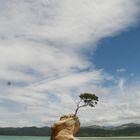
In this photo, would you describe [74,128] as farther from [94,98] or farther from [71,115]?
[94,98]

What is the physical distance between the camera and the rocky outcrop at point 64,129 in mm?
34438

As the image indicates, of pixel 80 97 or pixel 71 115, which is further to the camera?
pixel 80 97

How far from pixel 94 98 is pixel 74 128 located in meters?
7.83

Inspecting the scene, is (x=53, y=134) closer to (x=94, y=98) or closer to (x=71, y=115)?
(x=71, y=115)

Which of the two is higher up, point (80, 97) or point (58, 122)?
point (80, 97)

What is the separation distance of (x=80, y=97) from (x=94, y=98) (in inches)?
84.4

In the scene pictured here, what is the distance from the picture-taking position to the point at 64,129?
34969 mm

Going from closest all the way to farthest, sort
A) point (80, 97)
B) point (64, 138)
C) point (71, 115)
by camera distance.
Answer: point (64, 138), point (71, 115), point (80, 97)

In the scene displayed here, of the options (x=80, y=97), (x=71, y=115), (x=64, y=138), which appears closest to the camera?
(x=64, y=138)

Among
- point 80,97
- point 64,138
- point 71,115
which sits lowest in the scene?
point 64,138

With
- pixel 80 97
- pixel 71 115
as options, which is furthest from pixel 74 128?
pixel 80 97

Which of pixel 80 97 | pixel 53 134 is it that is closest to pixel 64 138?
pixel 53 134

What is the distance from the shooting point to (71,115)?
3688 cm

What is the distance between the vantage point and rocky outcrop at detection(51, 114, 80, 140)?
34.4 m
